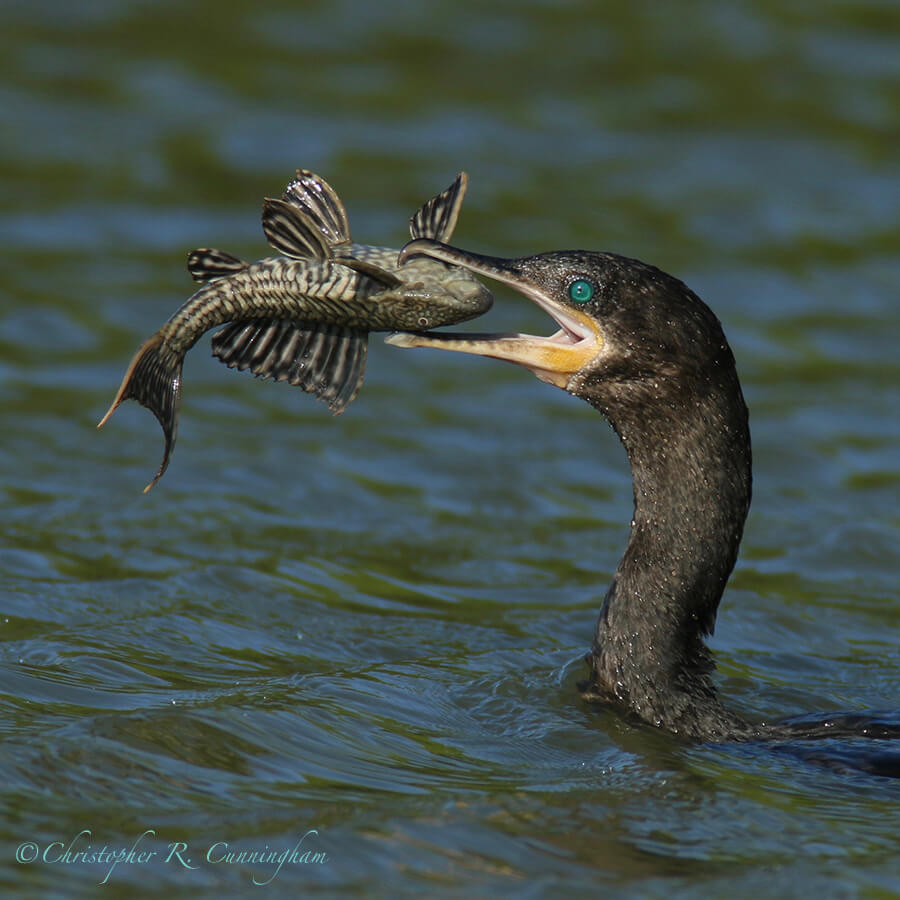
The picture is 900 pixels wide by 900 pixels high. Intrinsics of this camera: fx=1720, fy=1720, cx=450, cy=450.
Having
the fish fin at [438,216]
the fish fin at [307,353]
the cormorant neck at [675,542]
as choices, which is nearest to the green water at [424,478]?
the cormorant neck at [675,542]

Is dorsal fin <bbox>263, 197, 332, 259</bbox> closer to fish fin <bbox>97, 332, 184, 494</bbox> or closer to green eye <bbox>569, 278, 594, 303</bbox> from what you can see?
fish fin <bbox>97, 332, 184, 494</bbox>

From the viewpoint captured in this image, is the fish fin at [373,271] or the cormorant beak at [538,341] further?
the cormorant beak at [538,341]

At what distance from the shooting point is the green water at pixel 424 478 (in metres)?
5.10

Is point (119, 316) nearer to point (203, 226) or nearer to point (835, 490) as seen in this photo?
point (203, 226)

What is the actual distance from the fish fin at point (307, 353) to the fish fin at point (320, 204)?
343 millimetres

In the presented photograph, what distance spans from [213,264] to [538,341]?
1.17 meters

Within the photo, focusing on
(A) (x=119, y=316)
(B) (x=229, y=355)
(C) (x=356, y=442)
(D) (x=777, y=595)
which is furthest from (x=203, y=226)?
(B) (x=229, y=355)

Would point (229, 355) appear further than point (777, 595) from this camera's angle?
No

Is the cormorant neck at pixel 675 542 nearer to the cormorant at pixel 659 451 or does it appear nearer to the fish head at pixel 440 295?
the cormorant at pixel 659 451

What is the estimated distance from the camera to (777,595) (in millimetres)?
8141

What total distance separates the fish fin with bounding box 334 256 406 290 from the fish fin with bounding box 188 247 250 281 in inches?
15.0

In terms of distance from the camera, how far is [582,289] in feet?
19.6

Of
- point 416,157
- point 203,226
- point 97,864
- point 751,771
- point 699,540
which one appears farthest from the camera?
point 416,157

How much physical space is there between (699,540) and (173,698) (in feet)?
6.42
